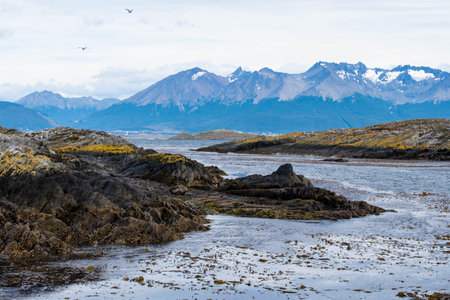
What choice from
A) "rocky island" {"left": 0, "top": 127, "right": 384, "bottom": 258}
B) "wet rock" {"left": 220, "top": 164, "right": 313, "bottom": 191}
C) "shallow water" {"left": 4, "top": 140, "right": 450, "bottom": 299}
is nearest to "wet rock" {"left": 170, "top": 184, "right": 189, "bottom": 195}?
"rocky island" {"left": 0, "top": 127, "right": 384, "bottom": 258}

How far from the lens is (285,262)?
60.8 feet

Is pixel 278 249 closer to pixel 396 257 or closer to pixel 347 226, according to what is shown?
pixel 396 257

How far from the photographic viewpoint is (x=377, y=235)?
2400 centimetres

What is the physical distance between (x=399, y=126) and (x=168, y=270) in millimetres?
119551

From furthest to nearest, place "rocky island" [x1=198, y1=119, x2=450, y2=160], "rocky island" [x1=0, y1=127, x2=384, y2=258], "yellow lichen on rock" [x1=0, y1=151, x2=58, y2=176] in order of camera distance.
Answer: "rocky island" [x1=198, y1=119, x2=450, y2=160]
"yellow lichen on rock" [x1=0, y1=151, x2=58, y2=176]
"rocky island" [x1=0, y1=127, x2=384, y2=258]

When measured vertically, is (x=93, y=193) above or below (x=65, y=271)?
above

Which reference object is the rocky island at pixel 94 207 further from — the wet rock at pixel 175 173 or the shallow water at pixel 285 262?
the wet rock at pixel 175 173

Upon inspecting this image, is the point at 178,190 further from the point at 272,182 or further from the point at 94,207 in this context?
the point at 94,207

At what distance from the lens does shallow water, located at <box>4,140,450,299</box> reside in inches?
589

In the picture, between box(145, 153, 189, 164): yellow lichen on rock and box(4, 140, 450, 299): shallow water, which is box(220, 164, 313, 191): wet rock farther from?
box(4, 140, 450, 299): shallow water

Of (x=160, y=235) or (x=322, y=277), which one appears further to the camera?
(x=160, y=235)

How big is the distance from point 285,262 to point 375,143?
96682mm

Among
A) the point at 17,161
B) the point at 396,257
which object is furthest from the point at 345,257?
the point at 17,161

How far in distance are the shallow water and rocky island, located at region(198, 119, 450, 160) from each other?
72.9 meters
